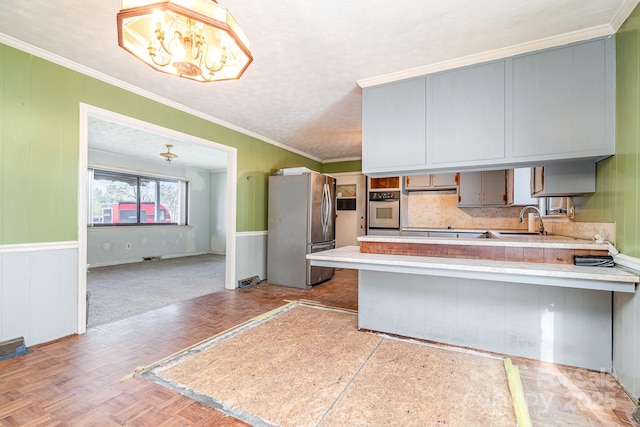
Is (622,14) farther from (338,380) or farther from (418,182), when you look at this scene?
(418,182)

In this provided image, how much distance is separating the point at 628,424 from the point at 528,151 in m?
1.74

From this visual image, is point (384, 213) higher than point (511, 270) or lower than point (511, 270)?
higher

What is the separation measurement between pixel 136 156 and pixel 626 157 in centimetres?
797

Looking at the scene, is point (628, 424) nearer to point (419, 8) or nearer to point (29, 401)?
point (419, 8)

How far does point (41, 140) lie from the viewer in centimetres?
244

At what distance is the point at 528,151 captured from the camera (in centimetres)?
221

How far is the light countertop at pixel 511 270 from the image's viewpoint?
5.47 feet

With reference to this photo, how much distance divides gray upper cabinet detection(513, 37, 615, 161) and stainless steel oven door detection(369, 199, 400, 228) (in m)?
3.31

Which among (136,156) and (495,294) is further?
(136,156)

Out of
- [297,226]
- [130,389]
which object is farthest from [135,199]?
[130,389]

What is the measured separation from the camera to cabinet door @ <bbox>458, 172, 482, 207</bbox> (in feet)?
15.1

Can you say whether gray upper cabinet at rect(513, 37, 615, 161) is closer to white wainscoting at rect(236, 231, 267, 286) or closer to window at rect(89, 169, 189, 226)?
white wainscoting at rect(236, 231, 267, 286)

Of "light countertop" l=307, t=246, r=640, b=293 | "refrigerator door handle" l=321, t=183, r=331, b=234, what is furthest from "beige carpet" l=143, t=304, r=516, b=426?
"refrigerator door handle" l=321, t=183, r=331, b=234

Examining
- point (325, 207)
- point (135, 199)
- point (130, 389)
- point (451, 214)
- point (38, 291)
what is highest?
point (135, 199)
